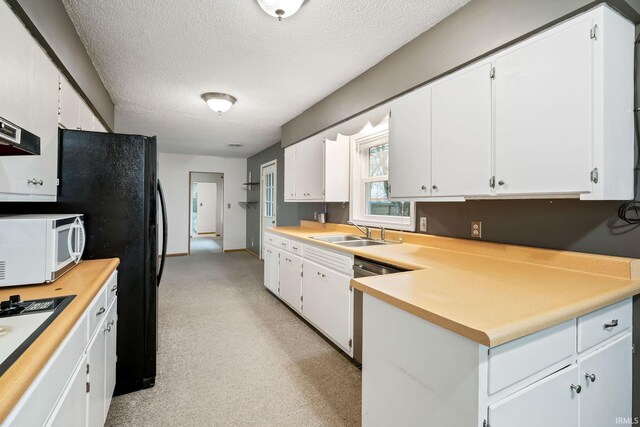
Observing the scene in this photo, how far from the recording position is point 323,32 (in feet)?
7.12

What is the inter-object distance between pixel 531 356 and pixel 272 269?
323 cm

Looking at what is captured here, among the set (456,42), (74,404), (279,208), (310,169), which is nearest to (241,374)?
(74,404)

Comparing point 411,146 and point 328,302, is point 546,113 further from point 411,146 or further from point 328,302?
point 328,302

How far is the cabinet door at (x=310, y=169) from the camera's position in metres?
3.55

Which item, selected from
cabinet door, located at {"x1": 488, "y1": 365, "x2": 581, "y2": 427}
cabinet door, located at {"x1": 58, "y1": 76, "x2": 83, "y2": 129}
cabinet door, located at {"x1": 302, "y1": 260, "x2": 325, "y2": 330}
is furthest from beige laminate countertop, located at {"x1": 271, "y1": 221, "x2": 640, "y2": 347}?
cabinet door, located at {"x1": 58, "y1": 76, "x2": 83, "y2": 129}

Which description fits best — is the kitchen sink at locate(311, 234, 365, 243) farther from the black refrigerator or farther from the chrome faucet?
the black refrigerator

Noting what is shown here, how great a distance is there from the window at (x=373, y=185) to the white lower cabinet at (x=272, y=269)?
1.14 meters

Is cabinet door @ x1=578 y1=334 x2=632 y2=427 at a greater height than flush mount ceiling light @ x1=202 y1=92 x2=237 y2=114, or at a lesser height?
lesser

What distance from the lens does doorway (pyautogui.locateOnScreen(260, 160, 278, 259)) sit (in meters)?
6.03

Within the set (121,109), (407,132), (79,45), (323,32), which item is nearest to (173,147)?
(121,109)

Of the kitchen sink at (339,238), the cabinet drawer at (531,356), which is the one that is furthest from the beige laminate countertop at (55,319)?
the kitchen sink at (339,238)

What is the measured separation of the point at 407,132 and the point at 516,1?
0.91m

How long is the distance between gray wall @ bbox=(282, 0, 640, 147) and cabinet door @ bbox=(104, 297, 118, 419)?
2521 mm

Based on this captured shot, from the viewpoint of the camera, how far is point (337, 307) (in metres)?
2.48
